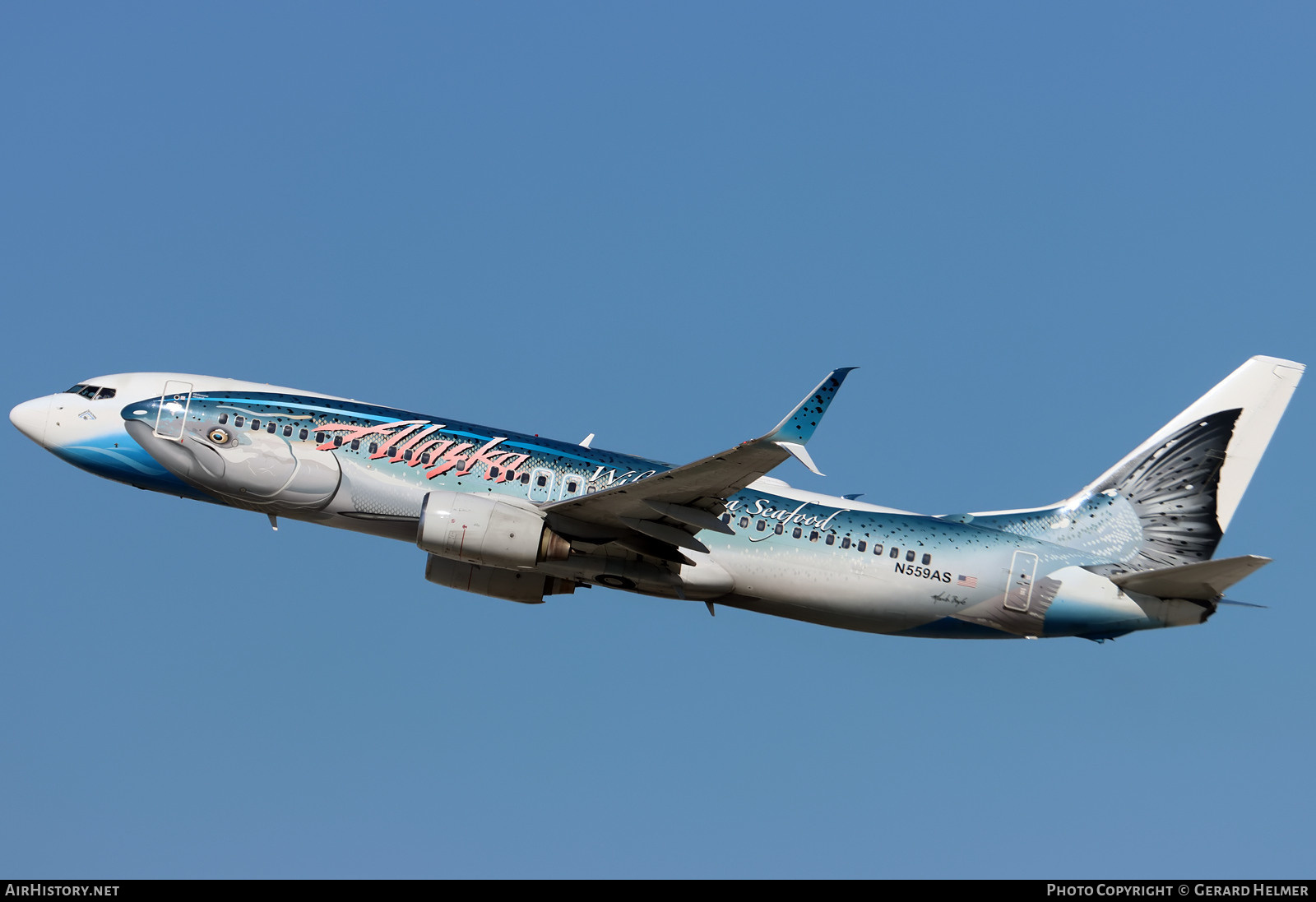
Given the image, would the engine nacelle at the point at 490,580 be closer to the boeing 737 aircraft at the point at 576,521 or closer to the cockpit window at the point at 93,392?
the boeing 737 aircraft at the point at 576,521

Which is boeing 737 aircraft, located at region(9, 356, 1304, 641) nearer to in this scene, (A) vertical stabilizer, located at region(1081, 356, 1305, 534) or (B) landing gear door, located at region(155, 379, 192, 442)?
(B) landing gear door, located at region(155, 379, 192, 442)

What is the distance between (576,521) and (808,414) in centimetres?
756

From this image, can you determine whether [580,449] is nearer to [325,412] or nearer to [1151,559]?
[325,412]

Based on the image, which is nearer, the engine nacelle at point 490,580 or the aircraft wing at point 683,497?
the aircraft wing at point 683,497

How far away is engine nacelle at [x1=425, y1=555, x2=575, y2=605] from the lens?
124 ft

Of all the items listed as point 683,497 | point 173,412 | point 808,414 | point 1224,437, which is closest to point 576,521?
point 683,497

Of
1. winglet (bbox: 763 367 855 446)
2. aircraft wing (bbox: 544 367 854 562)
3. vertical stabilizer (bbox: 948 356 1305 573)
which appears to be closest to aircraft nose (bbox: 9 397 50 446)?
aircraft wing (bbox: 544 367 854 562)

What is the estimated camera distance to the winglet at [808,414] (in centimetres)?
2977

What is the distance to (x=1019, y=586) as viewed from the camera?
3641 cm

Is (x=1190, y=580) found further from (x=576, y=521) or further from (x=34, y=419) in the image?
(x=34, y=419)

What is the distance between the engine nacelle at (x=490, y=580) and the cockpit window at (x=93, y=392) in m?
9.31

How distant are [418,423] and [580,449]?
13.7 ft

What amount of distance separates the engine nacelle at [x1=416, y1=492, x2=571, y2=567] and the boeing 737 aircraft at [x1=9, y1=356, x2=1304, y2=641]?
0.14 feet

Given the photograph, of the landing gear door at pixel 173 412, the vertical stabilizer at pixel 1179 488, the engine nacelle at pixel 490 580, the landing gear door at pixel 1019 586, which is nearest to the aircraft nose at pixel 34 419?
the landing gear door at pixel 173 412
